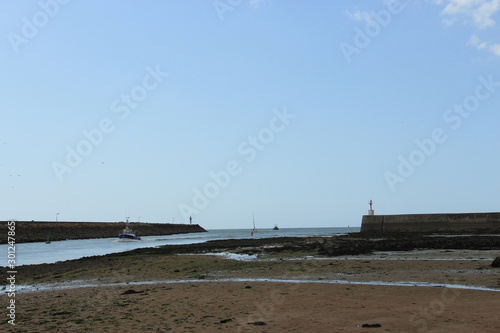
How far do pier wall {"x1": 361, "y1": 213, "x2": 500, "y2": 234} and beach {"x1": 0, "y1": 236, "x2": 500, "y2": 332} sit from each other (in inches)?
2019

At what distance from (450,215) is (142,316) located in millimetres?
69757

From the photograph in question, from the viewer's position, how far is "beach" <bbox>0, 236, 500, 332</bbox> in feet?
30.9

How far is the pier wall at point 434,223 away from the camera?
65375 mm

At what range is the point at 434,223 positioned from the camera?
236 ft

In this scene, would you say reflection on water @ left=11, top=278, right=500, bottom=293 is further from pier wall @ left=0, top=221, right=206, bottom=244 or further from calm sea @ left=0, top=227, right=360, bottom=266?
pier wall @ left=0, top=221, right=206, bottom=244

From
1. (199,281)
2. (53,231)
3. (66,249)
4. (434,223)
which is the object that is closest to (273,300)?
(199,281)

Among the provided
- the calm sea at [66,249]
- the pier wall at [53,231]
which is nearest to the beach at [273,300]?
the calm sea at [66,249]

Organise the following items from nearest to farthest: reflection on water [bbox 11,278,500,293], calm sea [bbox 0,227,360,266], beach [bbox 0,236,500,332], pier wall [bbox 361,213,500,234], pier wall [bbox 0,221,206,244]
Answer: beach [bbox 0,236,500,332] → reflection on water [bbox 11,278,500,293] → calm sea [bbox 0,227,360,266] → pier wall [bbox 361,213,500,234] → pier wall [bbox 0,221,206,244]

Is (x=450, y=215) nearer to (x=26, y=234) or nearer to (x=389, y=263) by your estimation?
(x=389, y=263)

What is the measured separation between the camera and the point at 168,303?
12297 mm

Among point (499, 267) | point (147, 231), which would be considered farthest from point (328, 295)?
point (147, 231)

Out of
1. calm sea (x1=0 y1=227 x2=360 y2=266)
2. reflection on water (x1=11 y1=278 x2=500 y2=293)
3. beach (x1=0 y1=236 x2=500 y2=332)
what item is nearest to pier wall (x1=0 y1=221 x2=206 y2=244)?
calm sea (x1=0 y1=227 x2=360 y2=266)

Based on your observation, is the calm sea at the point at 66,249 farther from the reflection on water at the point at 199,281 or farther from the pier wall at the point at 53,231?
the reflection on water at the point at 199,281

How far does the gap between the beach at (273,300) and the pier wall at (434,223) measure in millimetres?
51277
